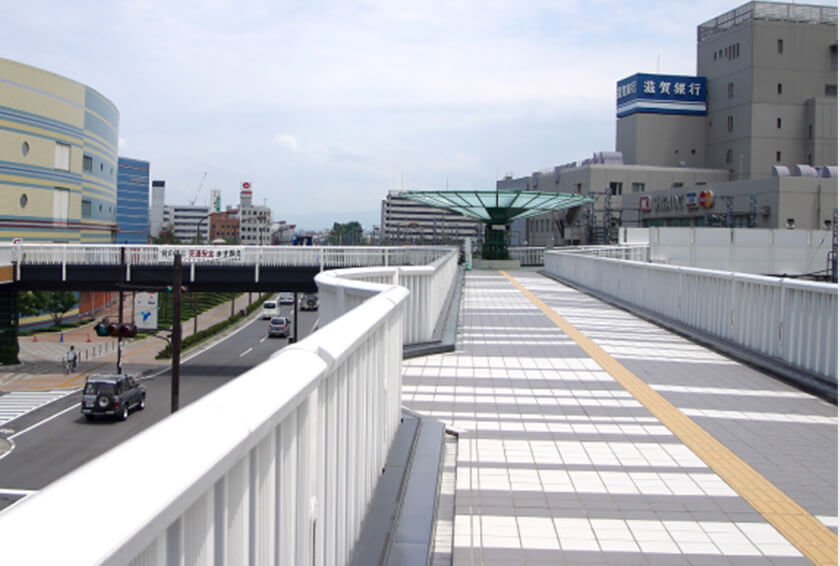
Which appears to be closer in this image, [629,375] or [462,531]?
[462,531]

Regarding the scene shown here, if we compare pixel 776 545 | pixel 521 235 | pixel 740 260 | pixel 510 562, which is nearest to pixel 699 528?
pixel 776 545

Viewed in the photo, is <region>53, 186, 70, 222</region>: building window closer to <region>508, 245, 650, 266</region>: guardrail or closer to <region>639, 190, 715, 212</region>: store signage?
<region>508, 245, 650, 266</region>: guardrail

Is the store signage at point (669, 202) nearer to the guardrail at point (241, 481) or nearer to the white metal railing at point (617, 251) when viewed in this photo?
the white metal railing at point (617, 251)

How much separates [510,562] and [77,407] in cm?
3063

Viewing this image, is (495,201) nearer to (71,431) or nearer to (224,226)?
(71,431)

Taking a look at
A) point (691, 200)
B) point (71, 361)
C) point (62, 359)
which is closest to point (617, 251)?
point (71, 361)

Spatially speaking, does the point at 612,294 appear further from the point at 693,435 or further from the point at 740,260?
the point at 740,260

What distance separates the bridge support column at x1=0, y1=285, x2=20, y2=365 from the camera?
37.9 meters

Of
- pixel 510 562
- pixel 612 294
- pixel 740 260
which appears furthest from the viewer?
pixel 740 260

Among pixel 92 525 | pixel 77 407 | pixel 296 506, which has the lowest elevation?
pixel 77 407

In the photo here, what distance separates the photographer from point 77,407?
31016mm

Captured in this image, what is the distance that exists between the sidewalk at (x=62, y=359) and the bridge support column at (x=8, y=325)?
2.18ft

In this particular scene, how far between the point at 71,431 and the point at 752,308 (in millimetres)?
22972

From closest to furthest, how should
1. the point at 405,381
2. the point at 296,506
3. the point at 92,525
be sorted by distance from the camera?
the point at 92,525 < the point at 296,506 < the point at 405,381
